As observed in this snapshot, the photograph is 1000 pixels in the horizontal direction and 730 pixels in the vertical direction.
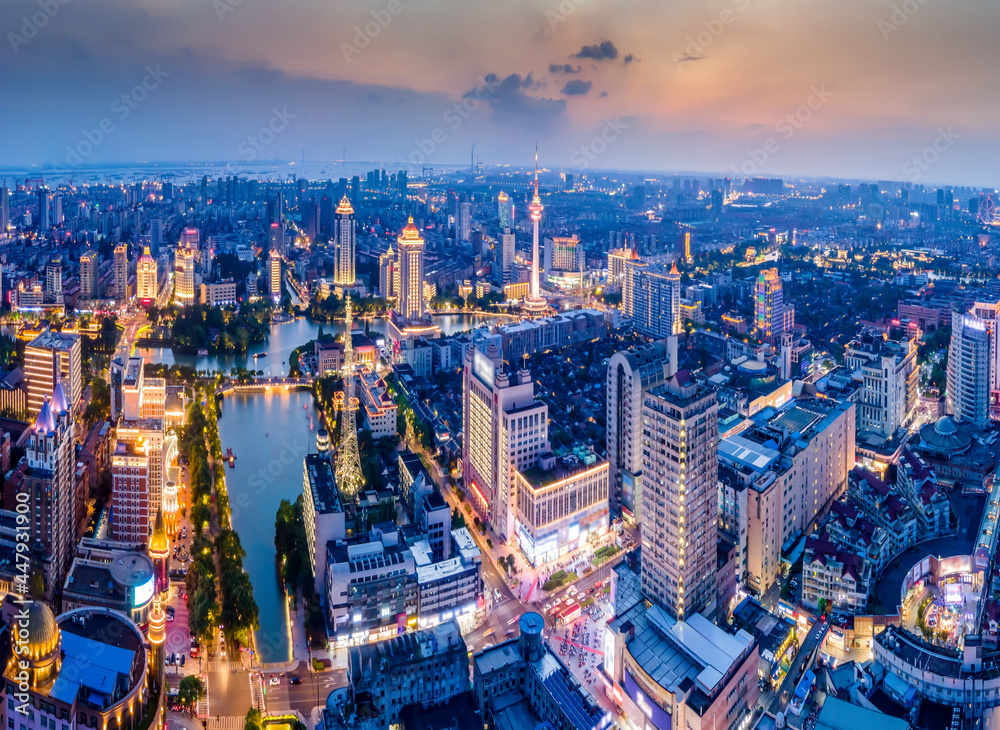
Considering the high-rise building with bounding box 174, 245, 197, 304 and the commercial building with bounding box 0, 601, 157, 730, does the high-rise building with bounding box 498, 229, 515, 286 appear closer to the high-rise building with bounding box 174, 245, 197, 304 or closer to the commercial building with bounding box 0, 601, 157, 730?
the high-rise building with bounding box 174, 245, 197, 304

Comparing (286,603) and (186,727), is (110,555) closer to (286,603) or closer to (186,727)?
(286,603)

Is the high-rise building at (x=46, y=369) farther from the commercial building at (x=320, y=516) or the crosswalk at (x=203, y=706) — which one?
the crosswalk at (x=203, y=706)

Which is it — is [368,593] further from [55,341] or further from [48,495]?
[55,341]

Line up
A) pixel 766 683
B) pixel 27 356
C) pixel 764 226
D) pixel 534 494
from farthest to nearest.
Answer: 1. pixel 764 226
2. pixel 27 356
3. pixel 534 494
4. pixel 766 683

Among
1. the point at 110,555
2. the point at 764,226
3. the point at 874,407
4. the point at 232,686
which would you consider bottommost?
the point at 232,686

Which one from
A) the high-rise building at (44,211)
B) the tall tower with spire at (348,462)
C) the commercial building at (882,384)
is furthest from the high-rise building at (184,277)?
the commercial building at (882,384)

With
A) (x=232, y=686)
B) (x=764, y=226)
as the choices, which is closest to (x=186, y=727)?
(x=232, y=686)
